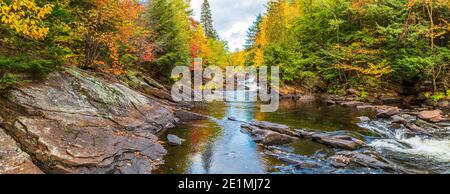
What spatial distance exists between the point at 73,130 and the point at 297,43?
3025 cm

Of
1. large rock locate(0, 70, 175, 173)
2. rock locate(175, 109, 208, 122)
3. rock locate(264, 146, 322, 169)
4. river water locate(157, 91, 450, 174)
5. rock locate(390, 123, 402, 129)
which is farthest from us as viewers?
rock locate(175, 109, 208, 122)

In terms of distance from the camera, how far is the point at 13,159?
7.54 m

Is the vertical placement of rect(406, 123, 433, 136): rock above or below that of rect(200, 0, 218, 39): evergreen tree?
below

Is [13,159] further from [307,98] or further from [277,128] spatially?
[307,98]

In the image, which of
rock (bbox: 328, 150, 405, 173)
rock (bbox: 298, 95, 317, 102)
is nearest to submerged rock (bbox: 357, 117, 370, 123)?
rock (bbox: 328, 150, 405, 173)

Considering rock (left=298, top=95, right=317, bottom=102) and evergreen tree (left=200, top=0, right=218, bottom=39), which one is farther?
evergreen tree (left=200, top=0, right=218, bottom=39)

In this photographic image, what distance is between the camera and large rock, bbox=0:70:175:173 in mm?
8359

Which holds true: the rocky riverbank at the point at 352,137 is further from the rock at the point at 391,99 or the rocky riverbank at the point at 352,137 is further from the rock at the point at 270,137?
the rock at the point at 391,99

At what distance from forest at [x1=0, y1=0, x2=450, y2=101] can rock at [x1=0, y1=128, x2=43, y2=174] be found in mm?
2245

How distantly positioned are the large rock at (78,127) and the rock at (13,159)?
251 millimetres

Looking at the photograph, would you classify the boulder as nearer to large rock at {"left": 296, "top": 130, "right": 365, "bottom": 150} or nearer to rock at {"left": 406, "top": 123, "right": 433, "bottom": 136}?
rock at {"left": 406, "top": 123, "right": 433, "bottom": 136}

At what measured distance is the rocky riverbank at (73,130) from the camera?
8078 mm
